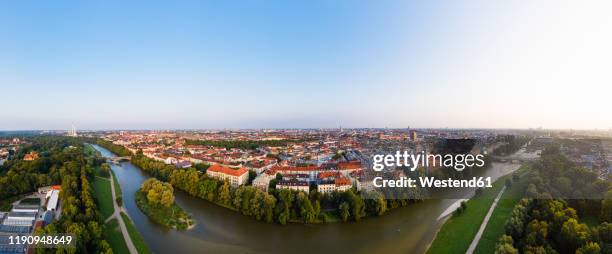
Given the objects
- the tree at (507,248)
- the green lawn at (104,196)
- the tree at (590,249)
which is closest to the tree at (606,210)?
the tree at (590,249)

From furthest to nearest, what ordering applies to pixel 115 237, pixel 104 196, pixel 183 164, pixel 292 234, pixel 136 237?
pixel 183 164, pixel 104 196, pixel 292 234, pixel 136 237, pixel 115 237

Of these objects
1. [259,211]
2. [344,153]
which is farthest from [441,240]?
[344,153]

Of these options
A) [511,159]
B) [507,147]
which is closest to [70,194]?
[511,159]

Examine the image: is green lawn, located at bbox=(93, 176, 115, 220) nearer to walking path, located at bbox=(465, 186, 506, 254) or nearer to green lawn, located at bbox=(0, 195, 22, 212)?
green lawn, located at bbox=(0, 195, 22, 212)

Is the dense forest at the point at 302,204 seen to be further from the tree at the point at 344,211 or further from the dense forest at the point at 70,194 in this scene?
the dense forest at the point at 70,194

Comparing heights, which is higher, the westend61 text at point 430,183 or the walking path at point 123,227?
the westend61 text at point 430,183

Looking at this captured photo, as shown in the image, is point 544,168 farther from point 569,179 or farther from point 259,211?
point 259,211

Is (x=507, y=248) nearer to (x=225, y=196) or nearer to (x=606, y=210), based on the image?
(x=606, y=210)
